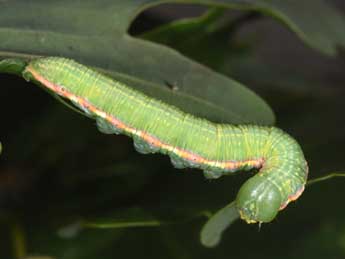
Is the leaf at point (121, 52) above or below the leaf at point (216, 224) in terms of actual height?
above

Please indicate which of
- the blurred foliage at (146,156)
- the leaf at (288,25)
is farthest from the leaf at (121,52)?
the leaf at (288,25)

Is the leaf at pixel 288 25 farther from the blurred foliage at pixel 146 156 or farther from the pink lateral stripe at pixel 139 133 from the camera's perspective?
the pink lateral stripe at pixel 139 133

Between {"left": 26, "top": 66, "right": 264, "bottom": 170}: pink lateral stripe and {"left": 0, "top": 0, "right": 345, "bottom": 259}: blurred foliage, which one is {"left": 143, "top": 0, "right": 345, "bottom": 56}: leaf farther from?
{"left": 26, "top": 66, "right": 264, "bottom": 170}: pink lateral stripe

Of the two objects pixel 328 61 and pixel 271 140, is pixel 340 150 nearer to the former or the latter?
pixel 271 140

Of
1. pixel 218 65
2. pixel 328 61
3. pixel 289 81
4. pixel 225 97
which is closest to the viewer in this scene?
pixel 225 97

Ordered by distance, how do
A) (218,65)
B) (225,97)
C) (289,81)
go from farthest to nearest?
(289,81)
(218,65)
(225,97)

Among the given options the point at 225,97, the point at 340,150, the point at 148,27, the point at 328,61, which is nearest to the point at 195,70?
the point at 225,97

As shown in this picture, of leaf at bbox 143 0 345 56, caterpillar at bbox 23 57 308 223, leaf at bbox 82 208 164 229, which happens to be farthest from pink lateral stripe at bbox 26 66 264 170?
leaf at bbox 143 0 345 56
